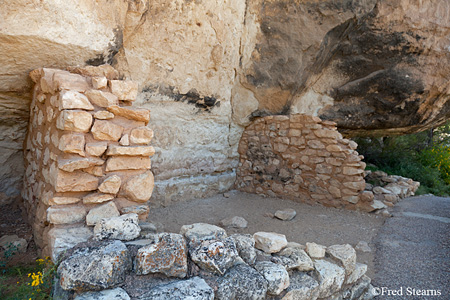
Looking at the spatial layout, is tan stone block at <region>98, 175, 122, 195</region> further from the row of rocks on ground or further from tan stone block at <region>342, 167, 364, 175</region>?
tan stone block at <region>342, 167, 364, 175</region>

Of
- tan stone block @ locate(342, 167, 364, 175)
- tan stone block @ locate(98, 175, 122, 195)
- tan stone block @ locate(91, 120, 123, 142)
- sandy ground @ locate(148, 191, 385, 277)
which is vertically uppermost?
tan stone block @ locate(91, 120, 123, 142)

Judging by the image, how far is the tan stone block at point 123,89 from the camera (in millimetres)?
2197

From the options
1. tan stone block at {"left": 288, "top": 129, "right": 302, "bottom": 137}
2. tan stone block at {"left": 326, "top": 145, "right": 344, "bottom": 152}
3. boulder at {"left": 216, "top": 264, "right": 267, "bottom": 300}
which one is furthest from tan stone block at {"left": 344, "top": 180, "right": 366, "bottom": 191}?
boulder at {"left": 216, "top": 264, "right": 267, "bottom": 300}

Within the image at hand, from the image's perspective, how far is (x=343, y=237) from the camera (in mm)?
3418

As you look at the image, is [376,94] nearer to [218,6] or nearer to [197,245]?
[218,6]

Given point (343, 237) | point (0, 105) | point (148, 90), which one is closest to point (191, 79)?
point (148, 90)

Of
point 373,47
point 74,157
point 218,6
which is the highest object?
point 218,6

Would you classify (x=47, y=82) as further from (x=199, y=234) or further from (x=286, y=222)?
(x=286, y=222)

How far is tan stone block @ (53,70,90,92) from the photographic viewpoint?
2.06m

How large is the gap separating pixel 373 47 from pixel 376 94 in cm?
71

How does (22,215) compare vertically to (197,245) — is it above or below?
below

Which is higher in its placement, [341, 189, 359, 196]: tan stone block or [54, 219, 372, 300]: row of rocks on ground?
[54, 219, 372, 300]: row of rocks on ground

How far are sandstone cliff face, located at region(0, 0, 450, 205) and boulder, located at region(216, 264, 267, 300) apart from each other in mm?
2659

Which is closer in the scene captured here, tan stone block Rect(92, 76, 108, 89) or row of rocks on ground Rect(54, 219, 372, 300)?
row of rocks on ground Rect(54, 219, 372, 300)
